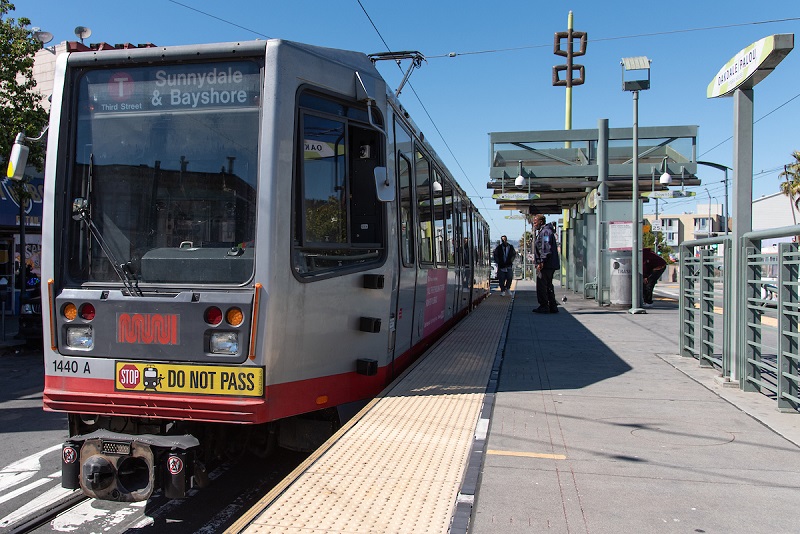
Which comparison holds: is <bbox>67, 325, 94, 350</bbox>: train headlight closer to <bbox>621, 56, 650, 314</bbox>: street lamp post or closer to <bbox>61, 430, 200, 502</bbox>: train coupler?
<bbox>61, 430, 200, 502</bbox>: train coupler

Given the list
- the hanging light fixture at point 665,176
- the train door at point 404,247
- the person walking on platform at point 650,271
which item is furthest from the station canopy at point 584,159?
the train door at point 404,247

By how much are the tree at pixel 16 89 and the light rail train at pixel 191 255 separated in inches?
387

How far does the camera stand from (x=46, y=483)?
16.5ft

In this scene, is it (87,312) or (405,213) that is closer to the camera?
(87,312)

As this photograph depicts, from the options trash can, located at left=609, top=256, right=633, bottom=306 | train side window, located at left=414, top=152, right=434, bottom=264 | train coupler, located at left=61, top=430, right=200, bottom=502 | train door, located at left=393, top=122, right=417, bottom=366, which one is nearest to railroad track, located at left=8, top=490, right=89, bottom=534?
train coupler, located at left=61, top=430, right=200, bottom=502

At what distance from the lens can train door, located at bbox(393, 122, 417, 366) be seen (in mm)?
6336

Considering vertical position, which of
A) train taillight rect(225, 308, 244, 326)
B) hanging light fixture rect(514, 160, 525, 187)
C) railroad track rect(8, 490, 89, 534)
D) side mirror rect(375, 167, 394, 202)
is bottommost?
railroad track rect(8, 490, 89, 534)

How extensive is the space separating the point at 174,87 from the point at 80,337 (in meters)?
1.77

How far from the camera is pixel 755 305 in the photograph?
6387 millimetres

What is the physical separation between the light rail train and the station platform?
0.71 metres

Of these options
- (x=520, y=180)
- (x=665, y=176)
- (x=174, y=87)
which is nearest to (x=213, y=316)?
(x=174, y=87)

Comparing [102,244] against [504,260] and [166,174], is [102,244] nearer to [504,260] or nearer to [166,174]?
[166,174]

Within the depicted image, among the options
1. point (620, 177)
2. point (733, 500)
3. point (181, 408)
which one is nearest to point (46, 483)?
point (181, 408)

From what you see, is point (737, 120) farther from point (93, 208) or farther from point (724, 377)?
point (93, 208)
